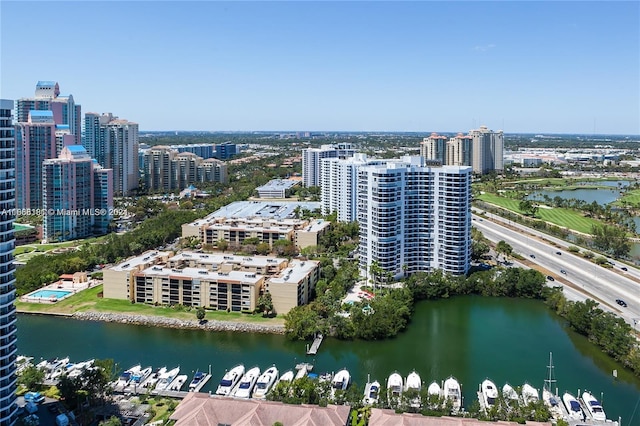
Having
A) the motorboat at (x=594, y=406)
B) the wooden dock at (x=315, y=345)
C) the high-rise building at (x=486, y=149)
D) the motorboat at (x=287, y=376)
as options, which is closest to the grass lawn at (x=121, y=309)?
the wooden dock at (x=315, y=345)

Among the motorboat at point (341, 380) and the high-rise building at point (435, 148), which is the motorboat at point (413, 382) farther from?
the high-rise building at point (435, 148)

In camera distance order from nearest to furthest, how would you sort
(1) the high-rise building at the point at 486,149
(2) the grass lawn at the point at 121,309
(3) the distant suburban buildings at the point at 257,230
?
1. (2) the grass lawn at the point at 121,309
2. (3) the distant suburban buildings at the point at 257,230
3. (1) the high-rise building at the point at 486,149

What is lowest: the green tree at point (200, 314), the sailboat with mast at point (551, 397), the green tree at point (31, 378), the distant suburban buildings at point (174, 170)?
the sailboat with mast at point (551, 397)

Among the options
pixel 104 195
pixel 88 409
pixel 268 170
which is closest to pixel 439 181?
pixel 88 409

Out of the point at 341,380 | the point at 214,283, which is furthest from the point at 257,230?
the point at 341,380

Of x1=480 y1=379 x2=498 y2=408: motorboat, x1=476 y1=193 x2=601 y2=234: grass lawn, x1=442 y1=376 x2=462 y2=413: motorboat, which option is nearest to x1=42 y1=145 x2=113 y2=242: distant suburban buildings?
x1=442 y1=376 x2=462 y2=413: motorboat

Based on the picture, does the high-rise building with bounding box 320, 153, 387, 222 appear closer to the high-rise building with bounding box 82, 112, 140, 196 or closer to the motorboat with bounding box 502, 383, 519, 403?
the high-rise building with bounding box 82, 112, 140, 196
